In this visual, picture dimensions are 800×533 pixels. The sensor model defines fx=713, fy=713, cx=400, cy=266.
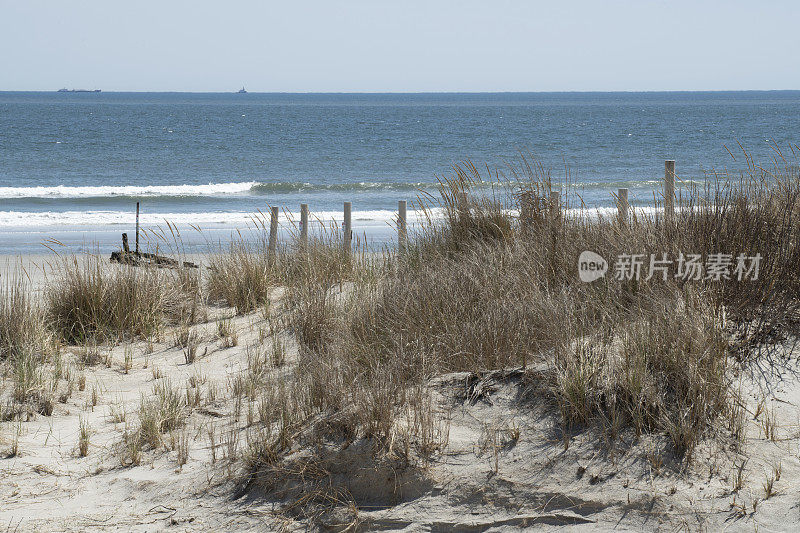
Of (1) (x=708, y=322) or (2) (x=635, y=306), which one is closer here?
(1) (x=708, y=322)

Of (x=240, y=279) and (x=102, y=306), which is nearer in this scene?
(x=102, y=306)

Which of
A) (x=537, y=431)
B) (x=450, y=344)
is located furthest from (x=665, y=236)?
(x=537, y=431)

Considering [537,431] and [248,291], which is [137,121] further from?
[537,431]

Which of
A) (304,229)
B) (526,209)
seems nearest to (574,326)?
(526,209)

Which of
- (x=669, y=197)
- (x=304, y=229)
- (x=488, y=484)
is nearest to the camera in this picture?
(x=488, y=484)

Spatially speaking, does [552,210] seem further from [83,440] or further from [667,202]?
[83,440]

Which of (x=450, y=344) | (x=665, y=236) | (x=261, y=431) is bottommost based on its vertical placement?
(x=261, y=431)

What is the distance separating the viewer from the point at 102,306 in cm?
693

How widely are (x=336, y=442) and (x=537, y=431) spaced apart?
1130mm

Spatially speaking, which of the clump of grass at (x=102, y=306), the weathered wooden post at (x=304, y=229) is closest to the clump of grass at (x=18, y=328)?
the clump of grass at (x=102, y=306)

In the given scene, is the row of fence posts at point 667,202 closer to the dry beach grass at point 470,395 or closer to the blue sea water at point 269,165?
the dry beach grass at point 470,395

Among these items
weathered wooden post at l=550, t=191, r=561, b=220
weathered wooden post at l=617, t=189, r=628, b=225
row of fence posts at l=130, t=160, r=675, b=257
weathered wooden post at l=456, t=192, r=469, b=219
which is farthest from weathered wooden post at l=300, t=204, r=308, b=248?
weathered wooden post at l=617, t=189, r=628, b=225

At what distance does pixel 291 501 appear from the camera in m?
3.76

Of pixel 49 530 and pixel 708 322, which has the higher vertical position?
pixel 708 322
